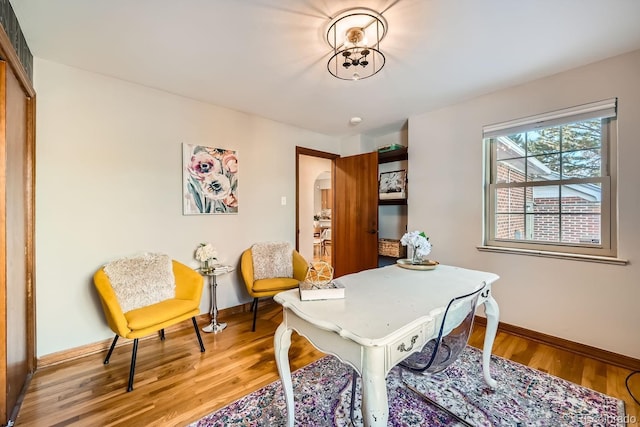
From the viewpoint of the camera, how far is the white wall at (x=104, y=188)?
2.16m

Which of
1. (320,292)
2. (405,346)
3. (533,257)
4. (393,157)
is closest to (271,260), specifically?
(320,292)

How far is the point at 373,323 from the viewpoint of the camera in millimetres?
1088

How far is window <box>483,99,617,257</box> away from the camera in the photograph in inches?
87.6

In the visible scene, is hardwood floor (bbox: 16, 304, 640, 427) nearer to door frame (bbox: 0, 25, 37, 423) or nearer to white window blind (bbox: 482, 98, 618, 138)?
door frame (bbox: 0, 25, 37, 423)

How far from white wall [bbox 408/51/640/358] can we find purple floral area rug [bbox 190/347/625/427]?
70 cm

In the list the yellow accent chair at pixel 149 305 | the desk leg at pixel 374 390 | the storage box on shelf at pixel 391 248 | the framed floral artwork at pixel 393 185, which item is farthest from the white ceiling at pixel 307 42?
the storage box on shelf at pixel 391 248

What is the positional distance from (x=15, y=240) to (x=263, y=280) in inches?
76.5

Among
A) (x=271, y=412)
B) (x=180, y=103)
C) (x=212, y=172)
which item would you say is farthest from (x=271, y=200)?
(x=271, y=412)

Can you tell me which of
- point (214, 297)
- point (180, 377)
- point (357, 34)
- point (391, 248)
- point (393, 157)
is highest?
point (357, 34)

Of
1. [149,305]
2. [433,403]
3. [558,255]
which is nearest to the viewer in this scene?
[433,403]

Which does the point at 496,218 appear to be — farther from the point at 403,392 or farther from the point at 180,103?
the point at 180,103

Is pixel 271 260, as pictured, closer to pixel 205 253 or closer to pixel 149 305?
pixel 205 253

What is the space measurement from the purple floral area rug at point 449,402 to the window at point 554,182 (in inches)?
48.2

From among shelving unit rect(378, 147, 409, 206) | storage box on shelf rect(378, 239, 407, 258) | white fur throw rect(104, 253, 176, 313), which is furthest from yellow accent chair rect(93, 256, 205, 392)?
shelving unit rect(378, 147, 409, 206)
